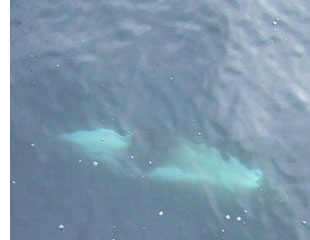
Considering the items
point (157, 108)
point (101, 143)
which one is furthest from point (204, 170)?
point (101, 143)

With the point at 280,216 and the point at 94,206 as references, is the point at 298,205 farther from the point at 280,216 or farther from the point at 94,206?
the point at 94,206

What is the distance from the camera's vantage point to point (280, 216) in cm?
857

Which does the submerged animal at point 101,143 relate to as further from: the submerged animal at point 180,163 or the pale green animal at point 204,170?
the pale green animal at point 204,170

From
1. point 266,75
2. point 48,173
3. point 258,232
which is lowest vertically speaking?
A: point 48,173

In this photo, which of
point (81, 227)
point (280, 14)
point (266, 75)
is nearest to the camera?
point (81, 227)

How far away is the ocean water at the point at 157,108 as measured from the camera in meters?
8.45

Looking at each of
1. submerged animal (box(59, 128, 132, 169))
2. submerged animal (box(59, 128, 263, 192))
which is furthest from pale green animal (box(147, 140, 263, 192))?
submerged animal (box(59, 128, 132, 169))

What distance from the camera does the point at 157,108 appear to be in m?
10.3

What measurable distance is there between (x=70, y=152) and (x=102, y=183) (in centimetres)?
94

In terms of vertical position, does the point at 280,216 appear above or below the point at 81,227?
above

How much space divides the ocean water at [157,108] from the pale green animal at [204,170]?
18 centimetres

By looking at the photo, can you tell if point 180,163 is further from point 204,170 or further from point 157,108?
point 157,108

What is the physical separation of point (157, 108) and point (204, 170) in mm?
1799

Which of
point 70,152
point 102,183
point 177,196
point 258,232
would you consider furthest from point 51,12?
point 258,232
